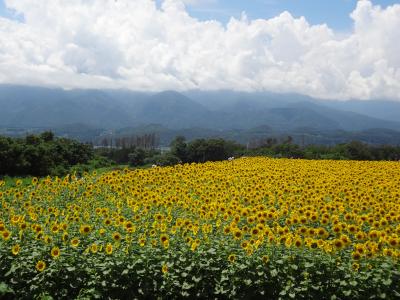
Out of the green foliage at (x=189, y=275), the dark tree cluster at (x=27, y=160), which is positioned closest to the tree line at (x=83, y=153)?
the dark tree cluster at (x=27, y=160)

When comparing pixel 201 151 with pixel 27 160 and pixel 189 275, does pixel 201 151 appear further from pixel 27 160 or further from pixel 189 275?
pixel 189 275

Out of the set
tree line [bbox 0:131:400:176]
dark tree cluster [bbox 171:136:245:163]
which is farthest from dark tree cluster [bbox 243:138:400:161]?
dark tree cluster [bbox 171:136:245:163]

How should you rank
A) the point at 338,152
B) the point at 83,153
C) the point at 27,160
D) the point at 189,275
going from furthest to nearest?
1. the point at 83,153
2. the point at 338,152
3. the point at 27,160
4. the point at 189,275

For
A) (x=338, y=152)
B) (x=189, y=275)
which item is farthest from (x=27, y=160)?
(x=338, y=152)

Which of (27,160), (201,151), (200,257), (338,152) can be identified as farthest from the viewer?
(201,151)

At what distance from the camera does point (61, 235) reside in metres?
8.43

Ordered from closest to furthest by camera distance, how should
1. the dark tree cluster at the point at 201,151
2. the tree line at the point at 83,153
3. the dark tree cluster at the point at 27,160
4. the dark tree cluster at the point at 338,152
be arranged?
the dark tree cluster at the point at 27,160, the tree line at the point at 83,153, the dark tree cluster at the point at 338,152, the dark tree cluster at the point at 201,151

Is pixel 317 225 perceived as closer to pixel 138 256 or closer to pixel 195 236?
pixel 195 236

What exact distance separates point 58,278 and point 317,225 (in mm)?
5863

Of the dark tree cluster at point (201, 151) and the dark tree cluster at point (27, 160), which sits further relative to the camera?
the dark tree cluster at point (201, 151)

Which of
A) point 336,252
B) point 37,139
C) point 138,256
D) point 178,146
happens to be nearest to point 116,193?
point 138,256

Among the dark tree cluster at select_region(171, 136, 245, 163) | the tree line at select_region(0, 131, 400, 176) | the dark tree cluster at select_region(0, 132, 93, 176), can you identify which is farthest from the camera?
the dark tree cluster at select_region(171, 136, 245, 163)

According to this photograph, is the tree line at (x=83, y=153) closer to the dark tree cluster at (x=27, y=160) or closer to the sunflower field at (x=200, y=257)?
the dark tree cluster at (x=27, y=160)

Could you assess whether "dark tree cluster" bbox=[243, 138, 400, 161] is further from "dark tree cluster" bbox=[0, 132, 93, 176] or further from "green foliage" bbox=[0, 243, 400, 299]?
"green foliage" bbox=[0, 243, 400, 299]
